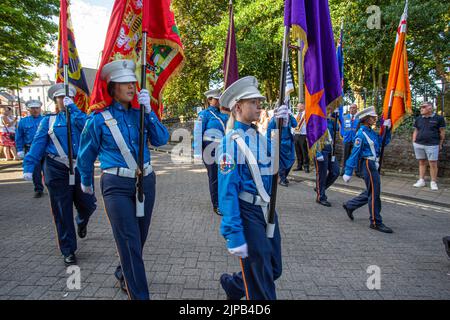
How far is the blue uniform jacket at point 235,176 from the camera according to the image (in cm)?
238

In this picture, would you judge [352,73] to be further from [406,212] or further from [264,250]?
[264,250]

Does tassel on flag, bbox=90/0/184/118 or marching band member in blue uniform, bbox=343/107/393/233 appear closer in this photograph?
tassel on flag, bbox=90/0/184/118

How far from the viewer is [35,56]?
15.3m

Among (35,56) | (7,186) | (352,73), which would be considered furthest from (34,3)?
(352,73)

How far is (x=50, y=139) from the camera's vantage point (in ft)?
14.2

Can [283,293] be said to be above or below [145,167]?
below

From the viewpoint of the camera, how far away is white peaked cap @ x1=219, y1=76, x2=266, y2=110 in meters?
2.60

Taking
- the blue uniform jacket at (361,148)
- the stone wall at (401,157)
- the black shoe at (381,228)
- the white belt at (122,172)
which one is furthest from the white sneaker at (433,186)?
the white belt at (122,172)

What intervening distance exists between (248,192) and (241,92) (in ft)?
2.62

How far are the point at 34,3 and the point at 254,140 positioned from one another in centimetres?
1528

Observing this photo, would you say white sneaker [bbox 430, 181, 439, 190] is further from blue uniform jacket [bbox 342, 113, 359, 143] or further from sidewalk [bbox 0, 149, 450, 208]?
blue uniform jacket [bbox 342, 113, 359, 143]

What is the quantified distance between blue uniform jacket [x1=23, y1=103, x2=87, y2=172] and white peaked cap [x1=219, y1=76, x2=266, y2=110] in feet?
8.32

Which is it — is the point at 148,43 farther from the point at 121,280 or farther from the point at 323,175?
the point at 323,175

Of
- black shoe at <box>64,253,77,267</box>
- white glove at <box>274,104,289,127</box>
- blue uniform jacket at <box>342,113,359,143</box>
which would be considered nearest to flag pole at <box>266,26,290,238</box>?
white glove at <box>274,104,289,127</box>
